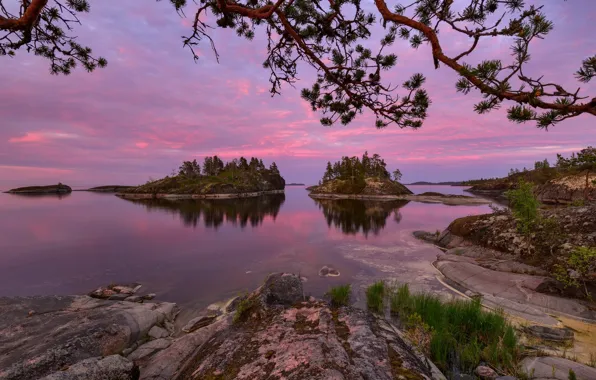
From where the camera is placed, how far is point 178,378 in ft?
18.8

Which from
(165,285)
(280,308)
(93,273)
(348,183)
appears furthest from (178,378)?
(348,183)

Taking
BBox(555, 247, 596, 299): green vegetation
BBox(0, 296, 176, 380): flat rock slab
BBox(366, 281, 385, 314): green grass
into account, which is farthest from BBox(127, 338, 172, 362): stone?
BBox(555, 247, 596, 299): green vegetation

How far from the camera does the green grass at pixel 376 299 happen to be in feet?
43.0

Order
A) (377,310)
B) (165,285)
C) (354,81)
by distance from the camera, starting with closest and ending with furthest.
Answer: (354,81) < (377,310) < (165,285)

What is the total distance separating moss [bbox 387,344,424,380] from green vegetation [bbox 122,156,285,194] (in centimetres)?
13342

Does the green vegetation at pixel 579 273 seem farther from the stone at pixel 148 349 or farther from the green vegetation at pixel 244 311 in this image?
the stone at pixel 148 349

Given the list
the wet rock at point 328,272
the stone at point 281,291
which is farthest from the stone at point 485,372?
the wet rock at point 328,272

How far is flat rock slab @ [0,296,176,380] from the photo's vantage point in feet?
23.4

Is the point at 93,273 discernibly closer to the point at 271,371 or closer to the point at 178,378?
the point at 178,378

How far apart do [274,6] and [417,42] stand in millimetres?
3539

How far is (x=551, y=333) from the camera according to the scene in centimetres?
962

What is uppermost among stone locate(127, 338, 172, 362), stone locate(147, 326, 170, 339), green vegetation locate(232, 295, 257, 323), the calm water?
green vegetation locate(232, 295, 257, 323)

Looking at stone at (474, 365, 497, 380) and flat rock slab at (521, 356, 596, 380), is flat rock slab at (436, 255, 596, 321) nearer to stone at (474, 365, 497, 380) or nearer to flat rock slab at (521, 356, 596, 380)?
flat rock slab at (521, 356, 596, 380)

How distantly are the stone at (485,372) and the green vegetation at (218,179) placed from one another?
133 m
